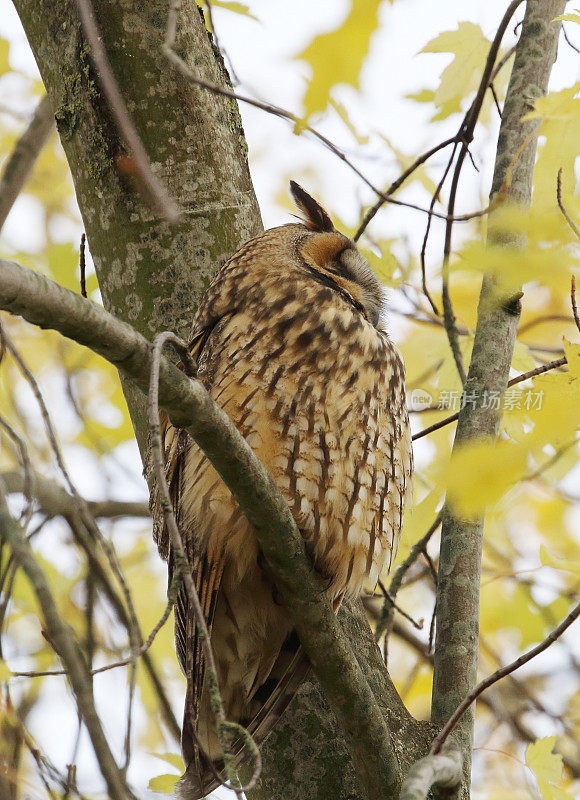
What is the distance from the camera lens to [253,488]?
4.25 ft

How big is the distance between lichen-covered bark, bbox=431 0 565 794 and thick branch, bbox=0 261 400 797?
0.26m

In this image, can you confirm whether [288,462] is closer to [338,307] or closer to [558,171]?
[338,307]

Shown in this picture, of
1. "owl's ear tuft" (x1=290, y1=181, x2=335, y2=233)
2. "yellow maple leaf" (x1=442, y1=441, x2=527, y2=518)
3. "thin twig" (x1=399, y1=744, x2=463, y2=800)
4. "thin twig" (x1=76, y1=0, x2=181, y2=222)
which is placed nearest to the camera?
"yellow maple leaf" (x1=442, y1=441, x2=527, y2=518)

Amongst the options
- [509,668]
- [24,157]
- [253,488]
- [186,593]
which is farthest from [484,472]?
[24,157]

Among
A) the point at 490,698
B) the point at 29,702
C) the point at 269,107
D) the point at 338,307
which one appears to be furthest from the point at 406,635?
the point at 269,107

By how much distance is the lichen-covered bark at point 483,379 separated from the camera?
1.75 metres

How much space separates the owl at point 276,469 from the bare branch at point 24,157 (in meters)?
0.95

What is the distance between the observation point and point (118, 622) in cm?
197

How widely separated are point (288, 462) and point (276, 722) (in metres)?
0.55

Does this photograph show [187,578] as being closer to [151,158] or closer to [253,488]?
[253,488]

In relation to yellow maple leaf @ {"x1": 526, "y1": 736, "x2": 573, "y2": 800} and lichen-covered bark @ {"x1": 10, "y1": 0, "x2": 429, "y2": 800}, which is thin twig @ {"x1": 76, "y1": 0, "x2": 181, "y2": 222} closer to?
lichen-covered bark @ {"x1": 10, "y1": 0, "x2": 429, "y2": 800}

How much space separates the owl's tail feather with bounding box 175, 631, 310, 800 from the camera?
175 centimetres

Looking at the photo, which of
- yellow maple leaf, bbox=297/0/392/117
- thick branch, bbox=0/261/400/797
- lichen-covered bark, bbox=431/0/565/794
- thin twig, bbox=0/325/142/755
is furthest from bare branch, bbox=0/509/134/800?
yellow maple leaf, bbox=297/0/392/117

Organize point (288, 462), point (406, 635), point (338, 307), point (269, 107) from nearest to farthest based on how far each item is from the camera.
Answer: point (269, 107), point (288, 462), point (338, 307), point (406, 635)
